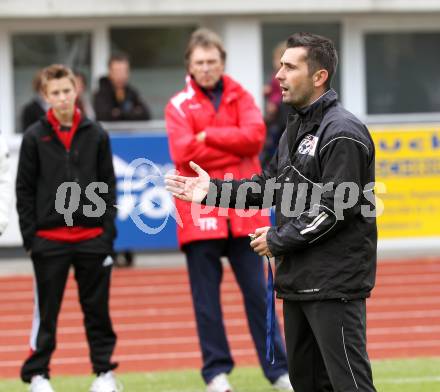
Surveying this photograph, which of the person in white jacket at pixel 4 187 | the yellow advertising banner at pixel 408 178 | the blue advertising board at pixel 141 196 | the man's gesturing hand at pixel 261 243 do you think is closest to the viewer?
the man's gesturing hand at pixel 261 243

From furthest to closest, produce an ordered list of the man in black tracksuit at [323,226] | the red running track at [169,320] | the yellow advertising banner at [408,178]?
the yellow advertising banner at [408,178] < the red running track at [169,320] < the man in black tracksuit at [323,226]

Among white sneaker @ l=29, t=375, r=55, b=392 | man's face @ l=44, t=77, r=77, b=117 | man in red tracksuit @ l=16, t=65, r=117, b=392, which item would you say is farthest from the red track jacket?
white sneaker @ l=29, t=375, r=55, b=392

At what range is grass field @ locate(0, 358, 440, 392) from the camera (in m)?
8.16

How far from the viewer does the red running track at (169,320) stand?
32.8 ft

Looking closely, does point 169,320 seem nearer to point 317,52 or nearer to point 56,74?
point 56,74

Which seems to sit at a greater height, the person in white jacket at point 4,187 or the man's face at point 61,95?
the man's face at point 61,95

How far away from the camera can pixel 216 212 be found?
25.5ft

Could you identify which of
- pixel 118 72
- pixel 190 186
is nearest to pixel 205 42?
pixel 190 186

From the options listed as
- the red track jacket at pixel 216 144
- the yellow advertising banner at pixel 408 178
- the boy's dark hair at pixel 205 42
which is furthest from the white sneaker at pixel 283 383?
the yellow advertising banner at pixel 408 178

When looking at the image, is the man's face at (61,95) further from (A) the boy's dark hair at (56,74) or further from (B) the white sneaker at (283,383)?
(B) the white sneaker at (283,383)

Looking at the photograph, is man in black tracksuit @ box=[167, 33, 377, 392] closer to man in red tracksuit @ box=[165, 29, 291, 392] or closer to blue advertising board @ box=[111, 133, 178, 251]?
man in red tracksuit @ box=[165, 29, 291, 392]

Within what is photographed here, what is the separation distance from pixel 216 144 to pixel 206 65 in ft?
1.83

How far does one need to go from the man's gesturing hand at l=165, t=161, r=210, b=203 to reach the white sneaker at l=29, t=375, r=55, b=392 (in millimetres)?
2432

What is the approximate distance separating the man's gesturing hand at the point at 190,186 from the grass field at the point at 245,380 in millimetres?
2567
